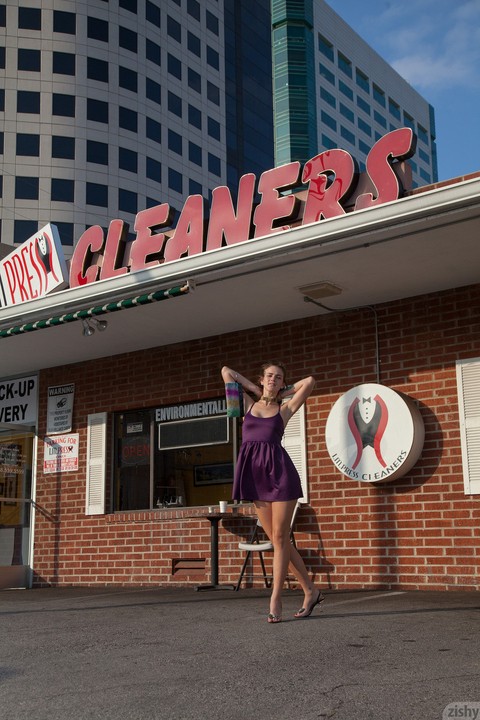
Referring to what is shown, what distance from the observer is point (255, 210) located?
347 inches

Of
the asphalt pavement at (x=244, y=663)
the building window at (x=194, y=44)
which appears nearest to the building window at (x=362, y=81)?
the building window at (x=194, y=44)

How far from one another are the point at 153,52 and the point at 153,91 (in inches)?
105

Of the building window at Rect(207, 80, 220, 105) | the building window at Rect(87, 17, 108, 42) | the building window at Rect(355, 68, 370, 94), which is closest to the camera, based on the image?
the building window at Rect(87, 17, 108, 42)

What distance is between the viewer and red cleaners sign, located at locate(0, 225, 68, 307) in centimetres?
1037

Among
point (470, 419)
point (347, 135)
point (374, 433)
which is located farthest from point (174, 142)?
point (470, 419)

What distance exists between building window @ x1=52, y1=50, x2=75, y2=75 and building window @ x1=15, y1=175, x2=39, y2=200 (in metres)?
7.25

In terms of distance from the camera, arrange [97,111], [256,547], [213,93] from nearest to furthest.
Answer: [256,547]
[97,111]
[213,93]

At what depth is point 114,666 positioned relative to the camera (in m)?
4.29

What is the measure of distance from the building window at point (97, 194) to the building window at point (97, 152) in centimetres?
164

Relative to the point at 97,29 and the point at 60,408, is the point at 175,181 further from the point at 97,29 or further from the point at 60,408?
the point at 60,408

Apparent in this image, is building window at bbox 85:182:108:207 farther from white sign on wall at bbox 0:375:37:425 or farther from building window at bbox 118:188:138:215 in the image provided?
white sign on wall at bbox 0:375:37:425

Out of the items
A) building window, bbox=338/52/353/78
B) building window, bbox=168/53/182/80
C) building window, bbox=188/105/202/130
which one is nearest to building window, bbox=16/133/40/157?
building window, bbox=168/53/182/80

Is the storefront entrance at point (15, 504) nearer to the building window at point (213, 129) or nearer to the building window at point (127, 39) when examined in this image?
the building window at point (127, 39)

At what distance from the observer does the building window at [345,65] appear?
257 feet
